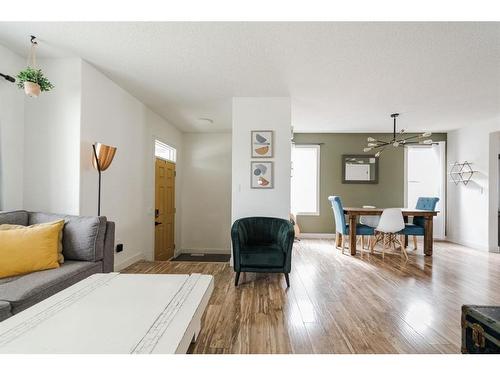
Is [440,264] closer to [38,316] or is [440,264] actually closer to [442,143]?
[442,143]

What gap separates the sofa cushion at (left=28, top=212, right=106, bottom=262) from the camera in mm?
2158

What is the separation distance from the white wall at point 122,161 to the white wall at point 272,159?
1475 millimetres

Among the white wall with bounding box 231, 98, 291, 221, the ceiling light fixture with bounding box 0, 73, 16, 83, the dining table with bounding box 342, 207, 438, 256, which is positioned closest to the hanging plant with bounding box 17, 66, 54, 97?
the ceiling light fixture with bounding box 0, 73, 16, 83

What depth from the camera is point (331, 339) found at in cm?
185

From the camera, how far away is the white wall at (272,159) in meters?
3.58

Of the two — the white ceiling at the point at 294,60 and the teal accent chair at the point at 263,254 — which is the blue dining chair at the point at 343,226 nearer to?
the white ceiling at the point at 294,60

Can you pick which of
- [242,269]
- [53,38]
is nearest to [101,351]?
[242,269]

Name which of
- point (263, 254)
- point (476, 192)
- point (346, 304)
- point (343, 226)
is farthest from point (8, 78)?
point (476, 192)

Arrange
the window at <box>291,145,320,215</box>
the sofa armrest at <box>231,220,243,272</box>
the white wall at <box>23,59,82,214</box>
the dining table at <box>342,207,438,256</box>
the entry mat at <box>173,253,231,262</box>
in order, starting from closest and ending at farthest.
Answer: the white wall at <box>23,59,82,214</box> → the sofa armrest at <box>231,220,243,272</box> → the dining table at <box>342,207,438,256</box> → the entry mat at <box>173,253,231,262</box> → the window at <box>291,145,320,215</box>

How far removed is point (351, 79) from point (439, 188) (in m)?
4.42

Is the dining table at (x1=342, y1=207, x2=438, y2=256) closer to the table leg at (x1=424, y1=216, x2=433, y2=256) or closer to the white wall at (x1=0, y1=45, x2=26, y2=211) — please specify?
the table leg at (x1=424, y1=216, x2=433, y2=256)

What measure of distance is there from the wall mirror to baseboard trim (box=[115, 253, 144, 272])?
4601mm

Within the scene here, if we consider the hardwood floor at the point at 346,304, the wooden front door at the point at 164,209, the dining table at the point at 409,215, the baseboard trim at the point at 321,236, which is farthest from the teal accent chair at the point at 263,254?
the baseboard trim at the point at 321,236

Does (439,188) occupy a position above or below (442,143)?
below
